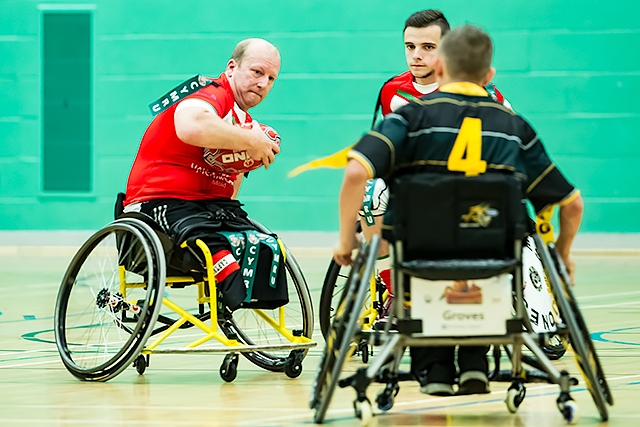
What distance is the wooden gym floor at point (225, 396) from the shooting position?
126 inches

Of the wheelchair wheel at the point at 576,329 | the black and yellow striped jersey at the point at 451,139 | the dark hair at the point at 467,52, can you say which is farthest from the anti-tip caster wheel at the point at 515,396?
the dark hair at the point at 467,52

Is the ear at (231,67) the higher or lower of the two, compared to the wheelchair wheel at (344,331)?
higher

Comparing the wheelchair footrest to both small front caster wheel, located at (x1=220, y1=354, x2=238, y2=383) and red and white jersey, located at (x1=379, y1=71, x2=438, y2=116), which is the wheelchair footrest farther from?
red and white jersey, located at (x1=379, y1=71, x2=438, y2=116)

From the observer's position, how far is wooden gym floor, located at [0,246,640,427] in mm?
3209

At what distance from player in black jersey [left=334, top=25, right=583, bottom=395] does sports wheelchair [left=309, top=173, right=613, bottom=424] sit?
0.07 meters

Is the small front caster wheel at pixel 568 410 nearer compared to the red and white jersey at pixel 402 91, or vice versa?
the small front caster wheel at pixel 568 410

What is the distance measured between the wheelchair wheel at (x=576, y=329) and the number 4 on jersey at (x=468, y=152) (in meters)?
0.27

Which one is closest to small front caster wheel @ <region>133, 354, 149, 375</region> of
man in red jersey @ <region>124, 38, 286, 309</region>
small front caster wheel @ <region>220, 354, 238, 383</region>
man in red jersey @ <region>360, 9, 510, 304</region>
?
small front caster wheel @ <region>220, 354, 238, 383</region>

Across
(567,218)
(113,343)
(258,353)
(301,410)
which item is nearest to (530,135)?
(567,218)

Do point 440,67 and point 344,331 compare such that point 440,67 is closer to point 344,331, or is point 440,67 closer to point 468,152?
point 468,152

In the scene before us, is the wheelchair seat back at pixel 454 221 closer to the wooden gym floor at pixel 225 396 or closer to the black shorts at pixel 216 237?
the wooden gym floor at pixel 225 396

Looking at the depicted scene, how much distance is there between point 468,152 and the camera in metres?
2.99

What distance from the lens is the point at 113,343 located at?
5.04 meters

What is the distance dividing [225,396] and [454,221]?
1.15 metres
